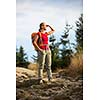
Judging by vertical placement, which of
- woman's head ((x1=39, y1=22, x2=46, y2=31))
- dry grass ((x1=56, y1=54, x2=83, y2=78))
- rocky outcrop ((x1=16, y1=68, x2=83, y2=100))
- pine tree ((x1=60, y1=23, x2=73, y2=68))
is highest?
woman's head ((x1=39, y1=22, x2=46, y2=31))

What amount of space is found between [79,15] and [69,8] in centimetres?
8

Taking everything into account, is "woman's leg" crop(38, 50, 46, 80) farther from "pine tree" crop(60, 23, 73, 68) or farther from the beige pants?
"pine tree" crop(60, 23, 73, 68)

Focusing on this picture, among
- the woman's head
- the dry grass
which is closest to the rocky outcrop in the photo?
the dry grass

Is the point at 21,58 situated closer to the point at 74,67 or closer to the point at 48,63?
the point at 48,63

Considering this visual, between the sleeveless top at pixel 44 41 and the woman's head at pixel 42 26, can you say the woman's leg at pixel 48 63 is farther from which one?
the woman's head at pixel 42 26

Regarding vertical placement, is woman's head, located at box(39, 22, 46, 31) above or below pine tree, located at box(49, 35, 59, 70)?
above

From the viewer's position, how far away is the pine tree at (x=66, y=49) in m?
2.02

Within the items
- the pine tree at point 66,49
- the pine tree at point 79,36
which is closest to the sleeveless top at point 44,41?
the pine tree at point 66,49

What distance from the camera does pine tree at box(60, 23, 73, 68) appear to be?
202 centimetres

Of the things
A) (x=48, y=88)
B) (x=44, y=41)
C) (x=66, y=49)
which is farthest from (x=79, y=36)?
(x=48, y=88)

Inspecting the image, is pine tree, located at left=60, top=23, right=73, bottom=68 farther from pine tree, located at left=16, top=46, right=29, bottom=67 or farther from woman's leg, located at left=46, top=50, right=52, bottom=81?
pine tree, located at left=16, top=46, right=29, bottom=67

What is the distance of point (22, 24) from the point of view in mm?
1998
